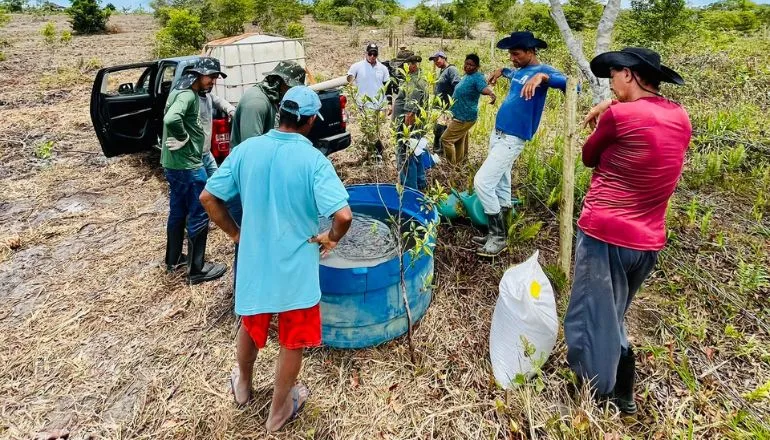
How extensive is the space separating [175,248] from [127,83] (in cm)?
455

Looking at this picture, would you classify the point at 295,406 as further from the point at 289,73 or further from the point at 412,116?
the point at 412,116

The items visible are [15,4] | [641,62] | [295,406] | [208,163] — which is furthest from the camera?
[15,4]

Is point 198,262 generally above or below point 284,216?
below

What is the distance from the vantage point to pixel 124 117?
16.4 ft

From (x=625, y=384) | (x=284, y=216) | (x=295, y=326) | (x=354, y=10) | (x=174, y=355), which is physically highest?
(x=354, y=10)

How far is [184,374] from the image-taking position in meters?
2.54

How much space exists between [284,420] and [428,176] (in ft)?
10.2

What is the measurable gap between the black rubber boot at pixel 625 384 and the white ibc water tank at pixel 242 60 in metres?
5.30

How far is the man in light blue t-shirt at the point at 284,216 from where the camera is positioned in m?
1.82

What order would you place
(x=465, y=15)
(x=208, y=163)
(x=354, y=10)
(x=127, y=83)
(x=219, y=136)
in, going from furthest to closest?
(x=354, y=10) < (x=465, y=15) < (x=127, y=83) < (x=219, y=136) < (x=208, y=163)

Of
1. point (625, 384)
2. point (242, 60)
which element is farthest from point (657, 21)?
point (625, 384)

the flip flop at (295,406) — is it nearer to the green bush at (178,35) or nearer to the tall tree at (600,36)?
the tall tree at (600,36)

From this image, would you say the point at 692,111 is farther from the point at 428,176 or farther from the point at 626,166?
the point at 626,166

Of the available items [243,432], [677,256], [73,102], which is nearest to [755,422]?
[677,256]
